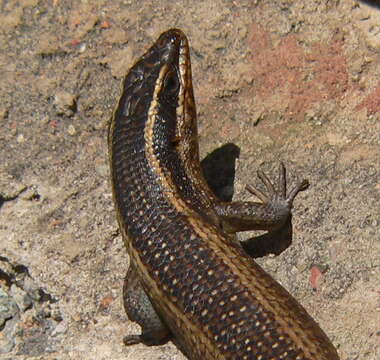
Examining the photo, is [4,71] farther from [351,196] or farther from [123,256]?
[351,196]

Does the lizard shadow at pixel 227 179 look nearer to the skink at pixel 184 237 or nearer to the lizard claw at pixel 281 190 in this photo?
the skink at pixel 184 237

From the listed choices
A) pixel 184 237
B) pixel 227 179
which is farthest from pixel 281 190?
pixel 184 237

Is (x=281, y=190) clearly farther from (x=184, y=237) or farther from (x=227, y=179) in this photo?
(x=184, y=237)

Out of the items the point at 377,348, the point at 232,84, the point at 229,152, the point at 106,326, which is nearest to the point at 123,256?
the point at 106,326

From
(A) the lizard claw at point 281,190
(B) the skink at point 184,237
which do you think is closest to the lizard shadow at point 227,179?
(B) the skink at point 184,237

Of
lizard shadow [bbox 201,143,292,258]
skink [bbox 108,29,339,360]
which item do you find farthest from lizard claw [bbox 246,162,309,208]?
lizard shadow [bbox 201,143,292,258]

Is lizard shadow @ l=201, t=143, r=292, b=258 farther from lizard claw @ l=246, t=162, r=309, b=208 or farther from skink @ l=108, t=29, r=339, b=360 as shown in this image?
lizard claw @ l=246, t=162, r=309, b=208
